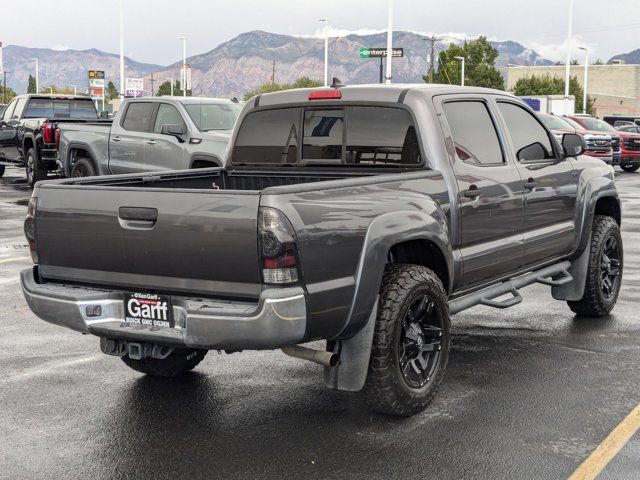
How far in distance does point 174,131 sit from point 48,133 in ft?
17.8

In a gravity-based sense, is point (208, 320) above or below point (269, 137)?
below

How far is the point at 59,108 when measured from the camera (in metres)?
22.1

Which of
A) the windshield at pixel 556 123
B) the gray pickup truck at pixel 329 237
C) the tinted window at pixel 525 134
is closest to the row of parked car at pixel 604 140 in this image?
the windshield at pixel 556 123

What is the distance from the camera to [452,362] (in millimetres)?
6344

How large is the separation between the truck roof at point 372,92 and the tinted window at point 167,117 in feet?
28.8

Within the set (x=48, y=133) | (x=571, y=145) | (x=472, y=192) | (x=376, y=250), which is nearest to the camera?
(x=376, y=250)

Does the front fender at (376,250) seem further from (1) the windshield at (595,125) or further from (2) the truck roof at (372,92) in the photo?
(1) the windshield at (595,125)

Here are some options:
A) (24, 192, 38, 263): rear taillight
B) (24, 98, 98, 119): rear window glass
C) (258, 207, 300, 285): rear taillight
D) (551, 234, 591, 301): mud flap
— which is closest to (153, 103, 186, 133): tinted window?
(24, 98, 98, 119): rear window glass

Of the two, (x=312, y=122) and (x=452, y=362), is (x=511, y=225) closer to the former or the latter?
(x=452, y=362)

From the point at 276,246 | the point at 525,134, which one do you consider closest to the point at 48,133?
the point at 525,134

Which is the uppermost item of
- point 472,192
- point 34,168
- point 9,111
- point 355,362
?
point 9,111

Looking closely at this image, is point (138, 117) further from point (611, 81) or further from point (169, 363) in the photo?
point (611, 81)

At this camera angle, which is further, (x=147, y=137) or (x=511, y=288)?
(x=147, y=137)

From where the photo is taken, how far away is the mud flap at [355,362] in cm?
486
